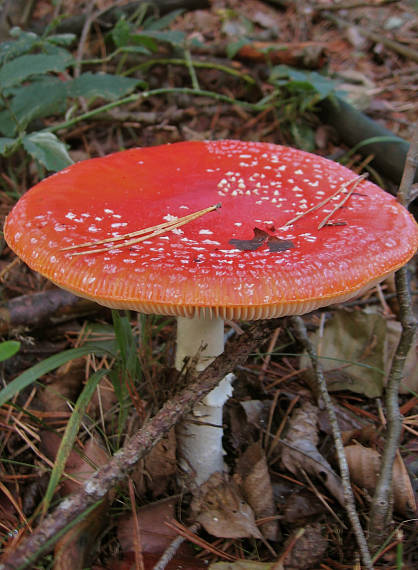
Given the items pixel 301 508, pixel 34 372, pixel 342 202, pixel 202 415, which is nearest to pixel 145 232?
pixel 34 372

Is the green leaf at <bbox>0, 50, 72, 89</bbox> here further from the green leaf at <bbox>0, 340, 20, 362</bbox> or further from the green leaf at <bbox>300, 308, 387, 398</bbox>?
the green leaf at <bbox>300, 308, 387, 398</bbox>

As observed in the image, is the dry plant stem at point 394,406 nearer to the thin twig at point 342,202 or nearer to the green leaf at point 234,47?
the thin twig at point 342,202

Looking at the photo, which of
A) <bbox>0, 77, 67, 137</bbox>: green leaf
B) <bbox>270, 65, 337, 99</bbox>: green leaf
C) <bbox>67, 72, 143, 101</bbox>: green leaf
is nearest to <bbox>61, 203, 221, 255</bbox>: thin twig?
<bbox>67, 72, 143, 101</bbox>: green leaf

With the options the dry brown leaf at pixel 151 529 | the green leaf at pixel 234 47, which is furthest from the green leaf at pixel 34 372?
the green leaf at pixel 234 47

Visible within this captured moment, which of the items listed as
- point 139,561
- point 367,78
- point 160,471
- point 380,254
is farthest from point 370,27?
point 139,561

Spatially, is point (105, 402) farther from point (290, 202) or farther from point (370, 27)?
point (370, 27)

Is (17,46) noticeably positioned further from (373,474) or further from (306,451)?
(373,474)
